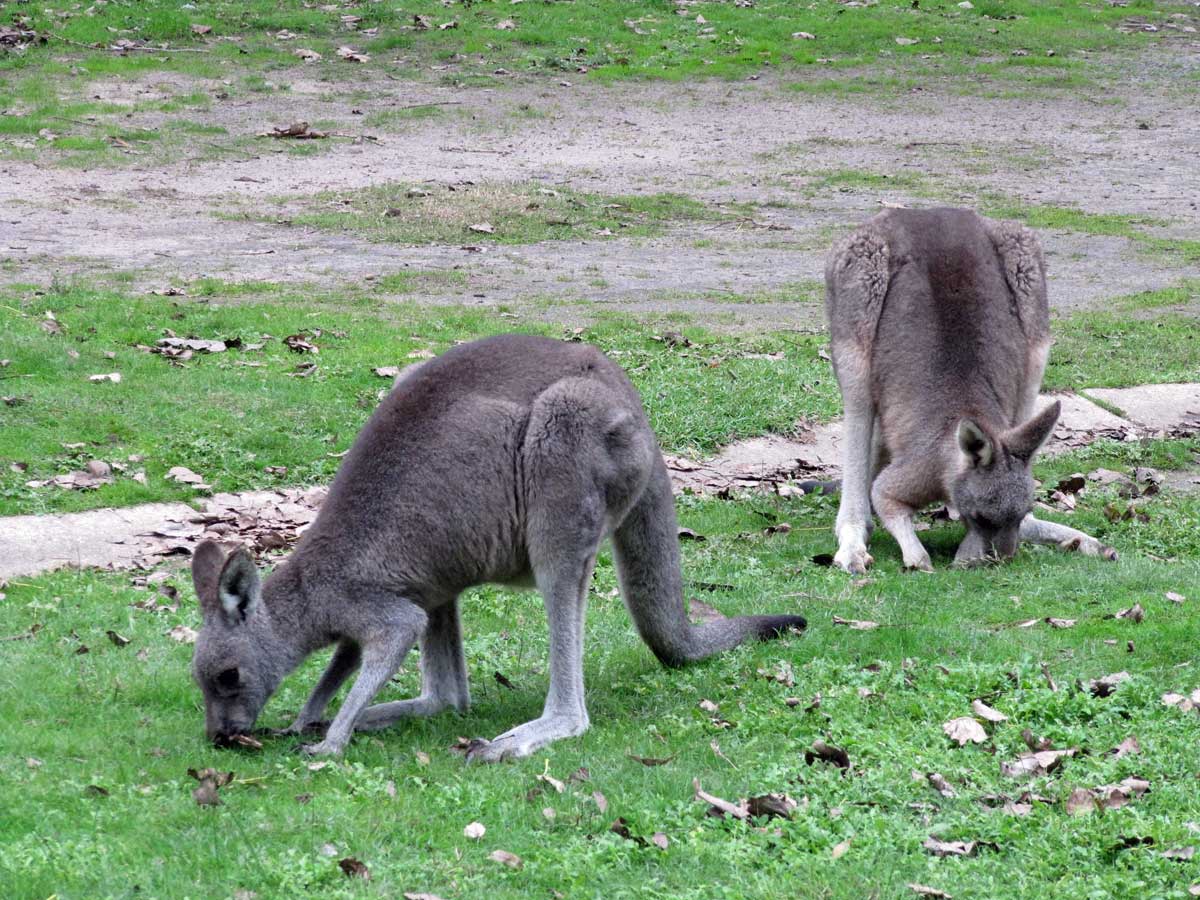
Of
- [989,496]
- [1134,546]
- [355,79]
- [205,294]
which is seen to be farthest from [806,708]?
[355,79]

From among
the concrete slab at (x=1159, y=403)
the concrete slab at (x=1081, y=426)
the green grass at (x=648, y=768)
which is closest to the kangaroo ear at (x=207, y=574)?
the green grass at (x=648, y=768)

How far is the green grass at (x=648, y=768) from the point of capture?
464cm

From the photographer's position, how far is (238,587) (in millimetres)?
5738

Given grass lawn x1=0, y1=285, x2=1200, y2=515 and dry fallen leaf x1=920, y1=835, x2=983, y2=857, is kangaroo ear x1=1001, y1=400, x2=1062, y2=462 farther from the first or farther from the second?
dry fallen leaf x1=920, y1=835, x2=983, y2=857

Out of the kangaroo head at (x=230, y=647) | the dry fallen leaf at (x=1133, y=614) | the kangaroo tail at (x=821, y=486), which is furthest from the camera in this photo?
the kangaroo tail at (x=821, y=486)

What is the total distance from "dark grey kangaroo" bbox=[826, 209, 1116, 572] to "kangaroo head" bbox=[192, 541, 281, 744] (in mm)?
3601

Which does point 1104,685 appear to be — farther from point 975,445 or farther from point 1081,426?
point 1081,426

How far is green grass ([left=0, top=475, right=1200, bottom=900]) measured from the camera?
15.2 feet

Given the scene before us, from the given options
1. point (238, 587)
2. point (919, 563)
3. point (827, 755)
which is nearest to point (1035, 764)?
point (827, 755)

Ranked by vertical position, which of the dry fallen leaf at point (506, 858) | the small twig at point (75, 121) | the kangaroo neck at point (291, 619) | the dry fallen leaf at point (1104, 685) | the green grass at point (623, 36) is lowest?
the dry fallen leaf at point (1104, 685)

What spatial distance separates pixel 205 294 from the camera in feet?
43.0

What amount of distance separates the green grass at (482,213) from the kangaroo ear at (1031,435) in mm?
8393

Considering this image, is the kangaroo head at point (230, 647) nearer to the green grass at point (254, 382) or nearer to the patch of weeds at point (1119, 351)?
the green grass at point (254, 382)

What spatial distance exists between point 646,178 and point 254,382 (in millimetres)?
8605
